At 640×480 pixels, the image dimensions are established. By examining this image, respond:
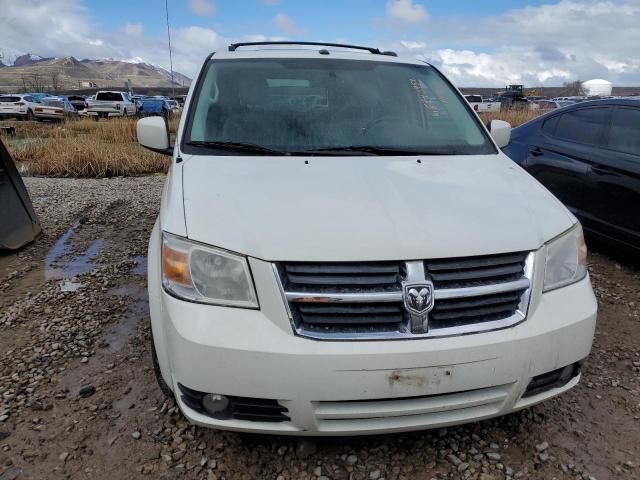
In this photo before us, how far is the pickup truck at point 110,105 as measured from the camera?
2752cm

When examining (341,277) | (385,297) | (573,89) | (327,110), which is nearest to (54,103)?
(327,110)

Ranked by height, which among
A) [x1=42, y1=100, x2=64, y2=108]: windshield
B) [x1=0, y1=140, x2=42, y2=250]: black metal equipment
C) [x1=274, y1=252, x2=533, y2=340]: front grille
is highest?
[x1=274, y1=252, x2=533, y2=340]: front grille

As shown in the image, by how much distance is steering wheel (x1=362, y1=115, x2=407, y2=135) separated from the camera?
110 inches

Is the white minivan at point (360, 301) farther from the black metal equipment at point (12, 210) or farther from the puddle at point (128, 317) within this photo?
the black metal equipment at point (12, 210)

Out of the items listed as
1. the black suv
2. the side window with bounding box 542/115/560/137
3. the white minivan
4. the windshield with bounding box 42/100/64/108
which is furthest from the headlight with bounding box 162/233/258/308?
the windshield with bounding box 42/100/64/108

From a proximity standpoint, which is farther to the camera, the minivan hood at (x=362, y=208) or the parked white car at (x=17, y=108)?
the parked white car at (x=17, y=108)

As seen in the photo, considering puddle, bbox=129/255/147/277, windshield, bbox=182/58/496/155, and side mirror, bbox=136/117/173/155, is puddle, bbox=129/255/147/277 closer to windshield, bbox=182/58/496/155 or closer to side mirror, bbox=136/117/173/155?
side mirror, bbox=136/117/173/155

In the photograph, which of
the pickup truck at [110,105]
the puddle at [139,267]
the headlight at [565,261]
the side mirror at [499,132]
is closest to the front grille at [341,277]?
the headlight at [565,261]

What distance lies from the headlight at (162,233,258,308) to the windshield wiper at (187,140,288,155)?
33.7 inches

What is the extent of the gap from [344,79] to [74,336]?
93.1 inches

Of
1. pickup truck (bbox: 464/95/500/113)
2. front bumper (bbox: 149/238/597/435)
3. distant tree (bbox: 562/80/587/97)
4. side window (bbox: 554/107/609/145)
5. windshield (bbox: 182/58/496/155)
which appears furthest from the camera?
distant tree (bbox: 562/80/587/97)

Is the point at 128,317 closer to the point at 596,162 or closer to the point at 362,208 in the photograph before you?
the point at 362,208

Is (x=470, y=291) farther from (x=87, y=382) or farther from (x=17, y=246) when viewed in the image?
(x=17, y=246)

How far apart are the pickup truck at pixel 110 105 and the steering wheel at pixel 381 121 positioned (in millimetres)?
26327
